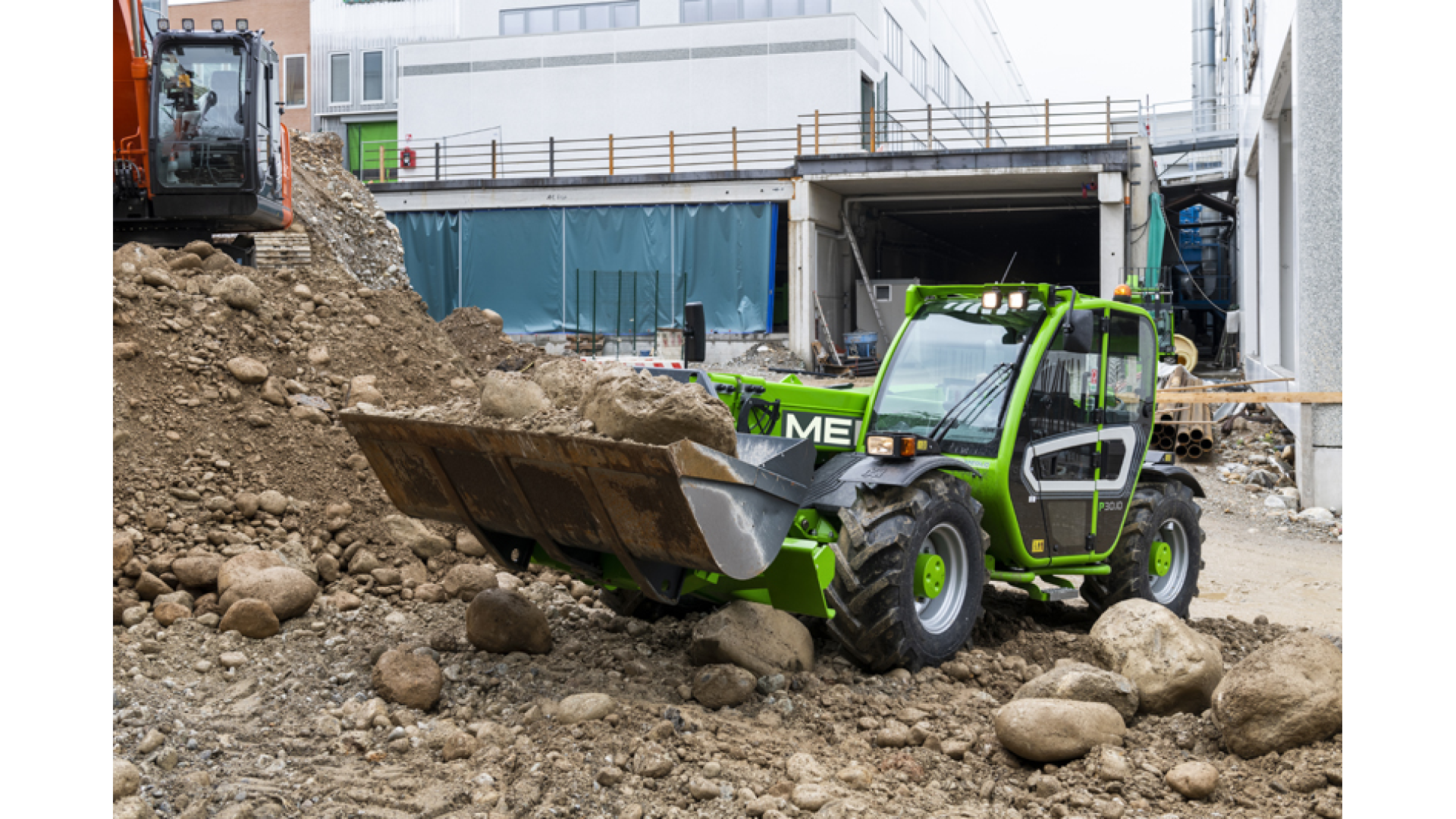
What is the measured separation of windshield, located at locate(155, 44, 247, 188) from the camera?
1338 centimetres

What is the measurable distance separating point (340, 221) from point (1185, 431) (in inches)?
531

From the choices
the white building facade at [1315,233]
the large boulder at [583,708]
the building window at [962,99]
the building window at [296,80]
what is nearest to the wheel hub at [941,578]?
the large boulder at [583,708]

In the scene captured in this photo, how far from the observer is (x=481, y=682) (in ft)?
18.1

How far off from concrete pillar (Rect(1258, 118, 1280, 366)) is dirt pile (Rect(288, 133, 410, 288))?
1351 centimetres

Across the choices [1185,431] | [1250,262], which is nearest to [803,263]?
[1250,262]

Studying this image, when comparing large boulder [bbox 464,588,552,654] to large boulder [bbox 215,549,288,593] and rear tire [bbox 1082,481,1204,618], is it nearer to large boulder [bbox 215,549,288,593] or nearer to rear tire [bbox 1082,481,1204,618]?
large boulder [bbox 215,549,288,593]

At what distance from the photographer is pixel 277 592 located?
6.51 metres

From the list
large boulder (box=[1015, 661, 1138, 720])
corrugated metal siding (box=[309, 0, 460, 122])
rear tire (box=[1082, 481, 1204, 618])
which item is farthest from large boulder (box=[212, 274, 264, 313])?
corrugated metal siding (box=[309, 0, 460, 122])

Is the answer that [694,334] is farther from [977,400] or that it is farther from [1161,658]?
[1161,658]

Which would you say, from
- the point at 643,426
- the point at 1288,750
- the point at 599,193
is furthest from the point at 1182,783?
the point at 599,193

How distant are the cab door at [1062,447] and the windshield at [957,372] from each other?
0.55 feet

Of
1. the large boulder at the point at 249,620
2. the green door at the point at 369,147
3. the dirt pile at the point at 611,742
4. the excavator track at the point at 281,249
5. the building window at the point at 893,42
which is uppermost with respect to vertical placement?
the building window at the point at 893,42

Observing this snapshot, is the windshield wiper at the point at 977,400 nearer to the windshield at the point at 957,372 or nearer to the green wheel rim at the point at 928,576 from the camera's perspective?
the windshield at the point at 957,372

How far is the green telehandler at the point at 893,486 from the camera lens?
16.1ft
